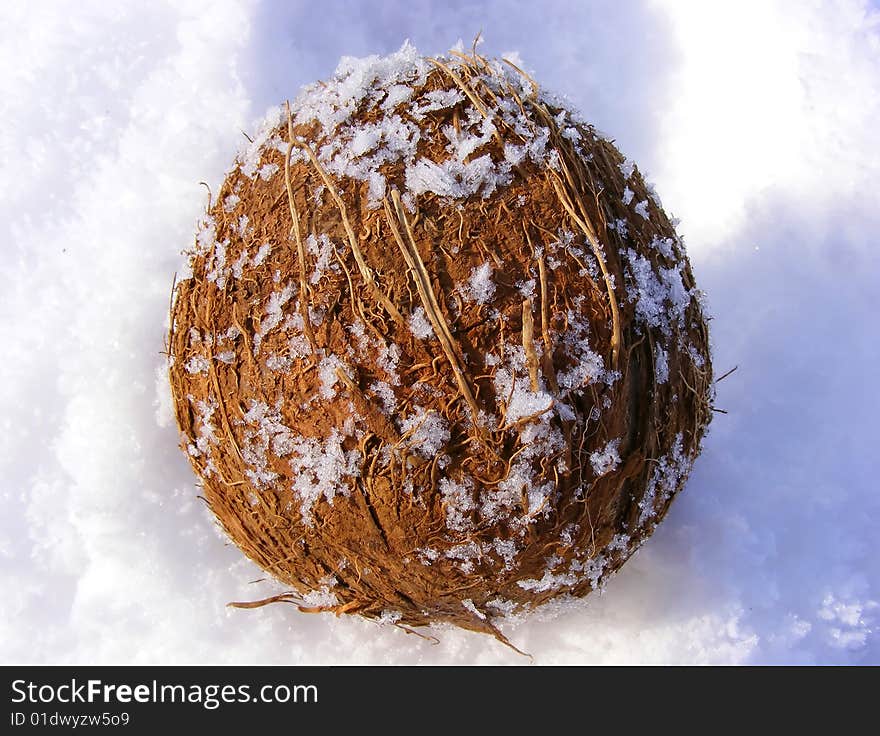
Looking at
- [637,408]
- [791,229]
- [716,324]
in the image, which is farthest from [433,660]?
[791,229]

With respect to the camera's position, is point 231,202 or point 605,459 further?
point 231,202

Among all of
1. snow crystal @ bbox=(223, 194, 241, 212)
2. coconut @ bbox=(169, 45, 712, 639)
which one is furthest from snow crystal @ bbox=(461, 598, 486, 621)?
snow crystal @ bbox=(223, 194, 241, 212)

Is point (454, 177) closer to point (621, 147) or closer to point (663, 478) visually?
point (663, 478)

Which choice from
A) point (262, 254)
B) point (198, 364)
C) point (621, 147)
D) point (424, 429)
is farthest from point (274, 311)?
point (621, 147)

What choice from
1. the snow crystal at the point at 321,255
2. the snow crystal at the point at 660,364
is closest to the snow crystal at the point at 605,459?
the snow crystal at the point at 660,364

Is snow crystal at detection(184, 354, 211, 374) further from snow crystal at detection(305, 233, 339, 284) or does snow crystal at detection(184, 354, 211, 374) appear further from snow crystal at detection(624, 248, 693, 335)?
snow crystal at detection(624, 248, 693, 335)
